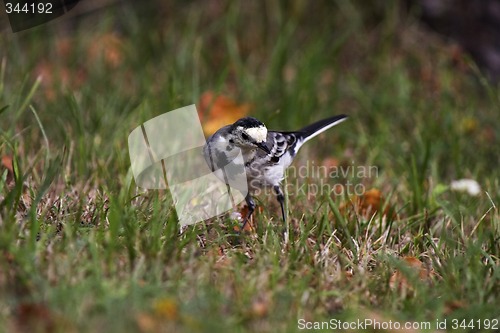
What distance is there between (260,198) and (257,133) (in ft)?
2.14

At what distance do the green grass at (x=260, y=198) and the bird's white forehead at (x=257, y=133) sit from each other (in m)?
0.42

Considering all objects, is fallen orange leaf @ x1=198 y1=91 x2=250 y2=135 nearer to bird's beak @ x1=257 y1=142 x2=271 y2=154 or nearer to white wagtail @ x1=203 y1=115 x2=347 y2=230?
white wagtail @ x1=203 y1=115 x2=347 y2=230

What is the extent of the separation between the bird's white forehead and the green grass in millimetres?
418

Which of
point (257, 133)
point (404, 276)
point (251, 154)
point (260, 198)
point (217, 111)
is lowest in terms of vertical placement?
point (404, 276)

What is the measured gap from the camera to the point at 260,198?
186 inches

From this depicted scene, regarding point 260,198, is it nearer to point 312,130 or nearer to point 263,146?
point 263,146

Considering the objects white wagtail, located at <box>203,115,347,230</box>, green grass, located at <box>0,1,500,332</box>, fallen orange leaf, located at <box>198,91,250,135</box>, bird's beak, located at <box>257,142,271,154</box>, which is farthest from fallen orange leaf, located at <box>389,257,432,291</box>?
fallen orange leaf, located at <box>198,91,250,135</box>

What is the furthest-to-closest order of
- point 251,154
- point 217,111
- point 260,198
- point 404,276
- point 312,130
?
point 217,111 < point 312,130 < point 260,198 < point 251,154 < point 404,276

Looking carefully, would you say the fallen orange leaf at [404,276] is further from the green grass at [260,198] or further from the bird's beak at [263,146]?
the bird's beak at [263,146]

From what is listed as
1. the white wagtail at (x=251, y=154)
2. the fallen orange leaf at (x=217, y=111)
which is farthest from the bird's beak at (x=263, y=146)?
the fallen orange leaf at (x=217, y=111)

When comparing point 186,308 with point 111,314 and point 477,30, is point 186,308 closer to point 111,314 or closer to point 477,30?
point 111,314

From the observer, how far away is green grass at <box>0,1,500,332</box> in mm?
2998

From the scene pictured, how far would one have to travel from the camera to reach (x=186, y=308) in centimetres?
285

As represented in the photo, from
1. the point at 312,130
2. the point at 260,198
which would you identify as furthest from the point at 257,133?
the point at 312,130
